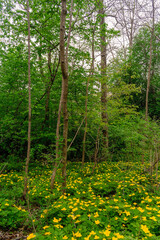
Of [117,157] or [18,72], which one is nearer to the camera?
[18,72]

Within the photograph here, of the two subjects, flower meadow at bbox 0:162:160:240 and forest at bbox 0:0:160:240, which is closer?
flower meadow at bbox 0:162:160:240

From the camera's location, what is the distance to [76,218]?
104 inches

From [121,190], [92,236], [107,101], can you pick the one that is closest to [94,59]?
[107,101]

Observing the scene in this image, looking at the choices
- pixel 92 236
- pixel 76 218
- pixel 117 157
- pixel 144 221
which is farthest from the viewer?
pixel 117 157

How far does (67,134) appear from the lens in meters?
5.20

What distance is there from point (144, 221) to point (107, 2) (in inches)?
359

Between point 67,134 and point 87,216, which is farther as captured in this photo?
point 67,134

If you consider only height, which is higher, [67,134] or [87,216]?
[67,134]

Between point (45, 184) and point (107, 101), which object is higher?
point (107, 101)

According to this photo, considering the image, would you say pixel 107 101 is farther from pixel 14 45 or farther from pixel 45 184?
pixel 14 45

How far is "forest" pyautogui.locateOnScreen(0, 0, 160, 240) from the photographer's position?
2559mm

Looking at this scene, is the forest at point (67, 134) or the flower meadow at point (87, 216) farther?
the forest at point (67, 134)

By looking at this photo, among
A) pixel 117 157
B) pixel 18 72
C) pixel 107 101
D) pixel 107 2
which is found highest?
pixel 107 2

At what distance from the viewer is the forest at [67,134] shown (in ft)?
8.39
